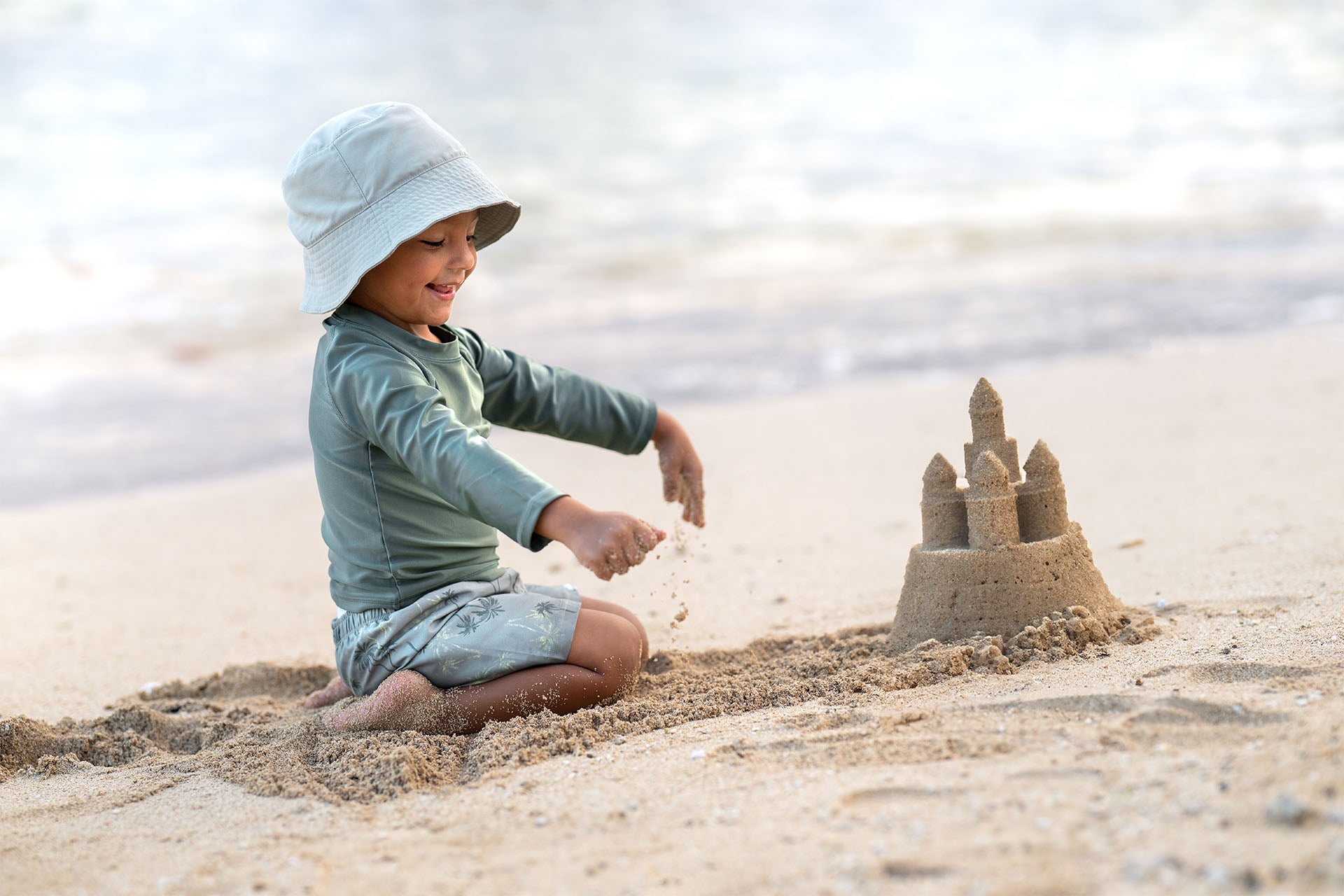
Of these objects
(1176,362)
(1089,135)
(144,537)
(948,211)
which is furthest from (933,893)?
(1089,135)

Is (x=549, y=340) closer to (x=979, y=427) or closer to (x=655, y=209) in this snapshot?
(x=655, y=209)

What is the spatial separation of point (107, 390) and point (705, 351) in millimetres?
4239

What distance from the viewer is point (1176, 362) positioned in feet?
23.3

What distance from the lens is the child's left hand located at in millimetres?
3387

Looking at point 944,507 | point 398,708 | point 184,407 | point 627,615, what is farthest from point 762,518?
point 184,407

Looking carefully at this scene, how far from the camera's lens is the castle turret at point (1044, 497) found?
3.00m

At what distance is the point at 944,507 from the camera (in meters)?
3.02

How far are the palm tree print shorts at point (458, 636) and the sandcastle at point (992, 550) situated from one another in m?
0.89

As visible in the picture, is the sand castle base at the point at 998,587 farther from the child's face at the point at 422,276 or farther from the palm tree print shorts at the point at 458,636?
the child's face at the point at 422,276

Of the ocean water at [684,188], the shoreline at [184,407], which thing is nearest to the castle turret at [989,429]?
the shoreline at [184,407]

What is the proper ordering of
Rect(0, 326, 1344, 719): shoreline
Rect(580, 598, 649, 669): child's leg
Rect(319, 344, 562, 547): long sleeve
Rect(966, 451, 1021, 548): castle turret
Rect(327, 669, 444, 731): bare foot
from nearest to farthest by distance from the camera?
1. Rect(319, 344, 562, 547): long sleeve
2. Rect(327, 669, 444, 731): bare foot
3. Rect(966, 451, 1021, 548): castle turret
4. Rect(580, 598, 649, 669): child's leg
5. Rect(0, 326, 1344, 719): shoreline

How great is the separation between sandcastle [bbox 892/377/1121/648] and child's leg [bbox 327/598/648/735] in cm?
75

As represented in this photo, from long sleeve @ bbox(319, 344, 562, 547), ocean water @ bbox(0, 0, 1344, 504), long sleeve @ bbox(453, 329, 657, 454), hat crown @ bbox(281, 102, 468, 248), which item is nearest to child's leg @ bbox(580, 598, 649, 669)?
long sleeve @ bbox(453, 329, 657, 454)

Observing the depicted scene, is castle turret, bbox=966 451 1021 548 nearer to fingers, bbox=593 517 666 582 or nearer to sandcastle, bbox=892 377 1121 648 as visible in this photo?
sandcastle, bbox=892 377 1121 648
